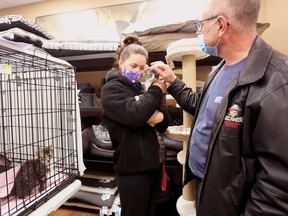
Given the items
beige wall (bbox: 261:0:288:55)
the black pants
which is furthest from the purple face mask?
beige wall (bbox: 261:0:288:55)

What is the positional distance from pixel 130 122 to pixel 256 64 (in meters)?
0.54

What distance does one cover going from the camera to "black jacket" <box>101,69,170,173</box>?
901 millimetres

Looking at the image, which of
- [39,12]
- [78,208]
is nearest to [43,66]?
[78,208]

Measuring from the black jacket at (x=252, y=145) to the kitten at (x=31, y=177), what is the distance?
63 cm

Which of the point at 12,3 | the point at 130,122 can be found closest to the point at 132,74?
the point at 130,122

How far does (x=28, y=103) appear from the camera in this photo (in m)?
1.10

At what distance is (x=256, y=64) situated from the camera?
0.59 meters

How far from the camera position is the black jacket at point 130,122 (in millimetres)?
901

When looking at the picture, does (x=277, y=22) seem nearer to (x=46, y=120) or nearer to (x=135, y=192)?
(x=135, y=192)

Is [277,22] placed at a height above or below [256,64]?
above

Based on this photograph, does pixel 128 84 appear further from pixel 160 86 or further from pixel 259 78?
pixel 259 78

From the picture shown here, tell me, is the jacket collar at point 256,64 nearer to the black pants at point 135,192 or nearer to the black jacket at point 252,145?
the black jacket at point 252,145

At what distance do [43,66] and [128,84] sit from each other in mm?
377

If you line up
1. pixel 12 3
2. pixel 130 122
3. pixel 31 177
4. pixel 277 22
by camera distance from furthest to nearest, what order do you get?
1. pixel 12 3
2. pixel 277 22
3. pixel 130 122
4. pixel 31 177
